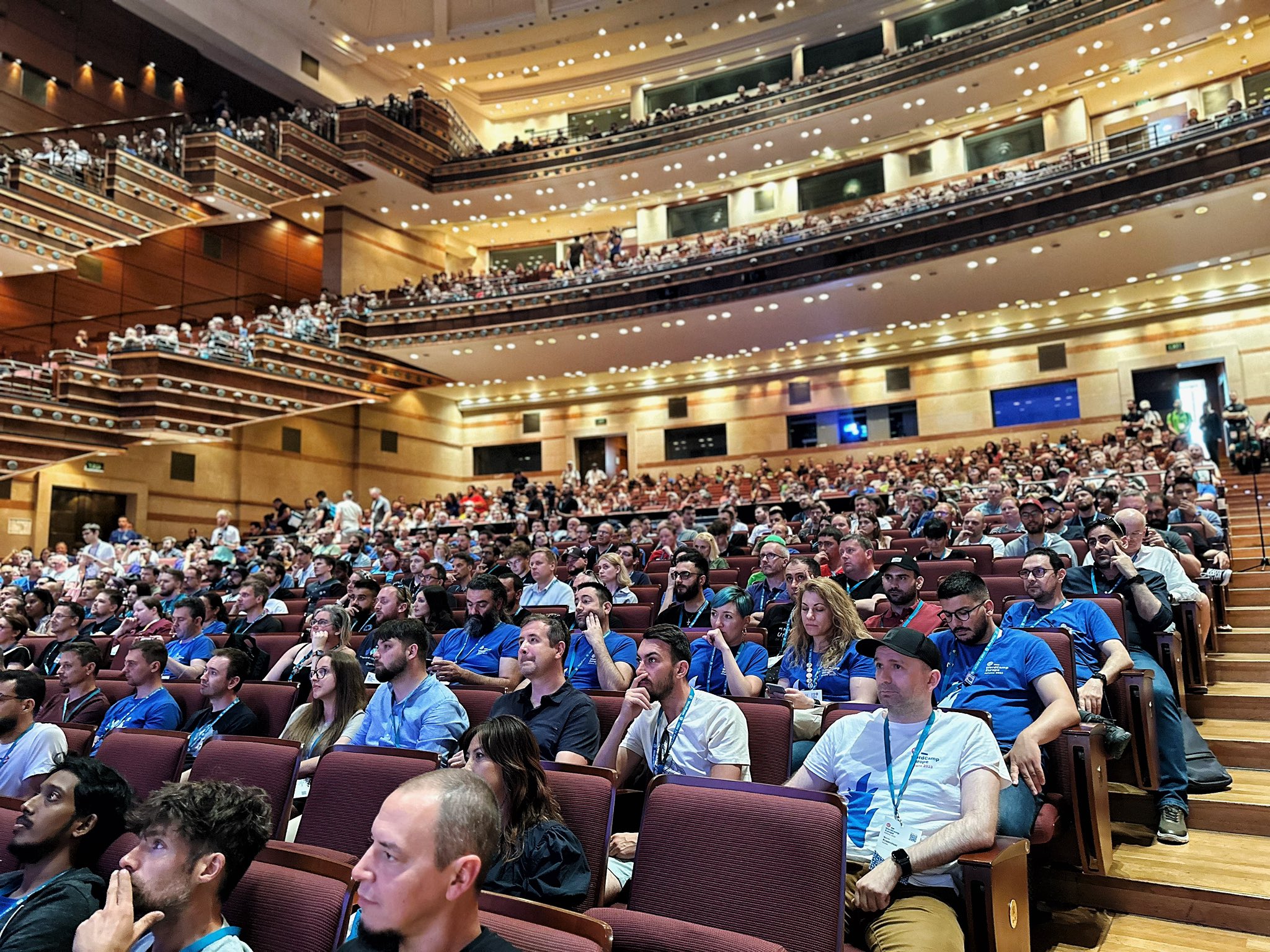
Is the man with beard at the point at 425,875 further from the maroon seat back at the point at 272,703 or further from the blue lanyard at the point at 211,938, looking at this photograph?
the maroon seat back at the point at 272,703

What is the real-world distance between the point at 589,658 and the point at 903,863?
80.1 inches

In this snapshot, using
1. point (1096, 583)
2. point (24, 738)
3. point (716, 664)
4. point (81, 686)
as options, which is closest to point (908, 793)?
point (716, 664)

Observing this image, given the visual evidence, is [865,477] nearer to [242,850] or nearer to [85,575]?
[85,575]

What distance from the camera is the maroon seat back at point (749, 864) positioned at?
1.62m

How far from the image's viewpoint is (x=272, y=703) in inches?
135

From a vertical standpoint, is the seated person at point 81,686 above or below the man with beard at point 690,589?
below

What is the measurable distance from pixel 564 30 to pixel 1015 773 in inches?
745

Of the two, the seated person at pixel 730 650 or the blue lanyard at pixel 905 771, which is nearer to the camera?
the blue lanyard at pixel 905 771

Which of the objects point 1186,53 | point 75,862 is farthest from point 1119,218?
point 75,862

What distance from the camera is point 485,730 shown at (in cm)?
197

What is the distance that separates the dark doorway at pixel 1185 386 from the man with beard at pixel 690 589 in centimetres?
1214

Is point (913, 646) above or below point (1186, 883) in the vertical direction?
above

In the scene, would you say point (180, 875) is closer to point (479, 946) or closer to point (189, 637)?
point (479, 946)

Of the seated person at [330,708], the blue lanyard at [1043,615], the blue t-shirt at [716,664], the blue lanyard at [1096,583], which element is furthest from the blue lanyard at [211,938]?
the blue lanyard at [1096,583]
